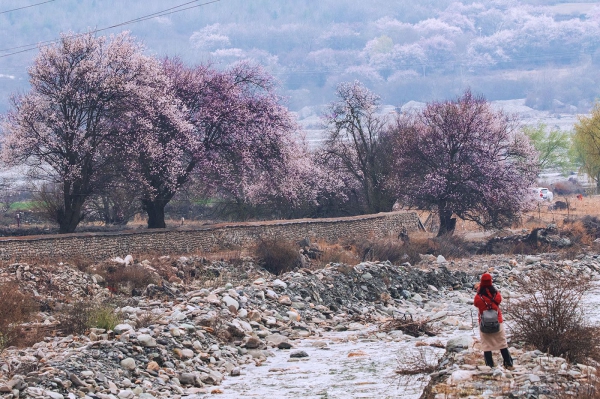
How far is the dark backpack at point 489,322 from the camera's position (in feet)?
46.6

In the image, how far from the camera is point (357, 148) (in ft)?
196

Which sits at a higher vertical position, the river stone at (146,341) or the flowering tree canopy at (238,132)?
the flowering tree canopy at (238,132)

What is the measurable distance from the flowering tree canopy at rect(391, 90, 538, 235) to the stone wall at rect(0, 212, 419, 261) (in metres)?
2.81

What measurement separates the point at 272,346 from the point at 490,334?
25.2 ft

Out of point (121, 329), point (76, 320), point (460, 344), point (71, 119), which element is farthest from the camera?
point (71, 119)

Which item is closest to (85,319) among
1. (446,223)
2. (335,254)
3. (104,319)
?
(104,319)

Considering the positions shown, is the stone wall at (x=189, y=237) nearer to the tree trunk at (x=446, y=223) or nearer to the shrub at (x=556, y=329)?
the tree trunk at (x=446, y=223)

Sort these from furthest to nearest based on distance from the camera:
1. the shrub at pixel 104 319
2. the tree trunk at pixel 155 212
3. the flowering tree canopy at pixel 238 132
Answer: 1. the flowering tree canopy at pixel 238 132
2. the tree trunk at pixel 155 212
3. the shrub at pixel 104 319

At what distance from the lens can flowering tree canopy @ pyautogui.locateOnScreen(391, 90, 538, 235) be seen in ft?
165

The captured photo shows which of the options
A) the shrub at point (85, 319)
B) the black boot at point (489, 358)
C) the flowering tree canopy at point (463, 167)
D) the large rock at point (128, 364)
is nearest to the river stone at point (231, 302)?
the shrub at point (85, 319)

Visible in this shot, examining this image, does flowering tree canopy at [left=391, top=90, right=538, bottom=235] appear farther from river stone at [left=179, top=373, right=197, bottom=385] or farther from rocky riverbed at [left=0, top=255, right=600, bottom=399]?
river stone at [left=179, top=373, right=197, bottom=385]

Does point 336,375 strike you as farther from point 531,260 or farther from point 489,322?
point 531,260

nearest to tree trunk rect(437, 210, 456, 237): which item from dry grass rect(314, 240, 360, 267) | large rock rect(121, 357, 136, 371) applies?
dry grass rect(314, 240, 360, 267)

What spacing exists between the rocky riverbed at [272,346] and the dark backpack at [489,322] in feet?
2.19
